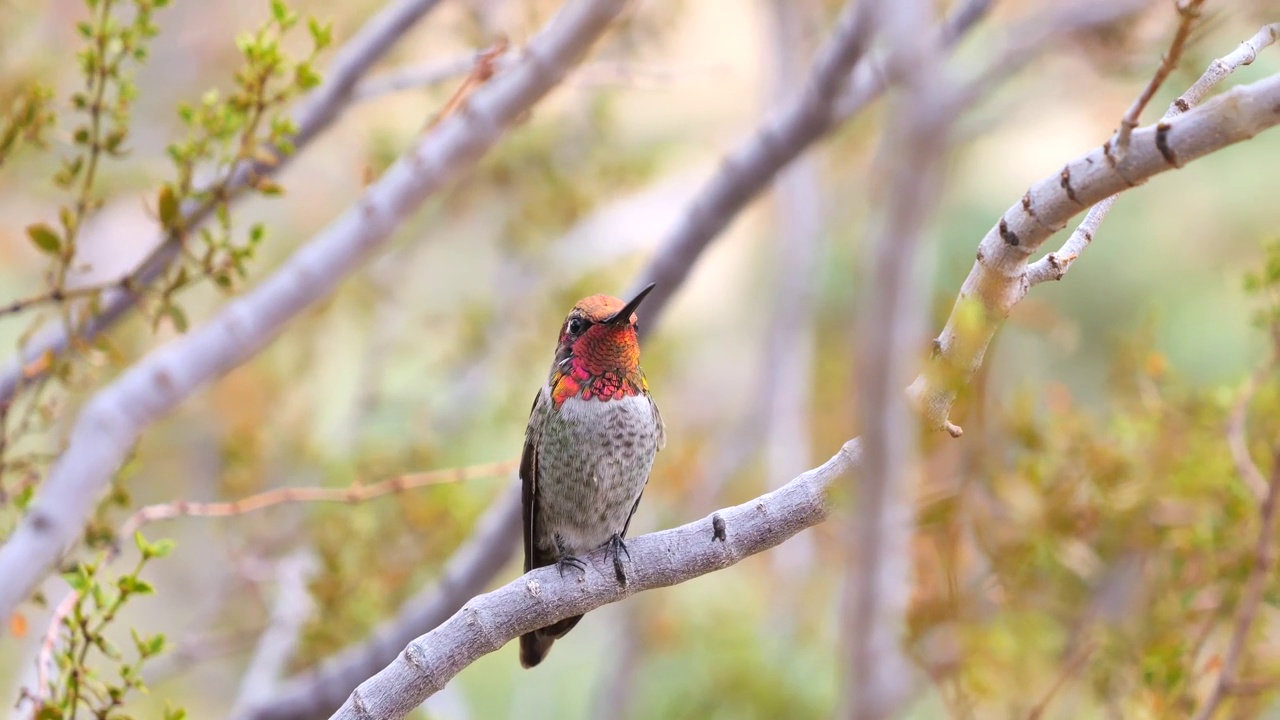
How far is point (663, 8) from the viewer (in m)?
4.88

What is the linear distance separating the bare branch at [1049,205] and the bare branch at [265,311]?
4.12ft

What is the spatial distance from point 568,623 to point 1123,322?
736 cm

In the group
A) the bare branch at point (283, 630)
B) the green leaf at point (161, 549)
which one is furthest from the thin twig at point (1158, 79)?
the bare branch at point (283, 630)

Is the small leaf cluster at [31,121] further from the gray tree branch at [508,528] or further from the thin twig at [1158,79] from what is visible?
the thin twig at [1158,79]

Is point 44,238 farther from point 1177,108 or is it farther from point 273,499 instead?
point 1177,108

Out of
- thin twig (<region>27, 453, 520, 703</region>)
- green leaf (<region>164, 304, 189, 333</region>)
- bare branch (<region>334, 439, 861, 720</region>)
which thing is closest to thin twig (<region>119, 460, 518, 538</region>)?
thin twig (<region>27, 453, 520, 703</region>)

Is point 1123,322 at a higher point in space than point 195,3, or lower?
lower

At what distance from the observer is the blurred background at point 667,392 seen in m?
3.02

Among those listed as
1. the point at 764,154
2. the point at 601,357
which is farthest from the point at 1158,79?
the point at 764,154

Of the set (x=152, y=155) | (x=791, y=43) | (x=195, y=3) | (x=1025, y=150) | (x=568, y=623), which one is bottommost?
(x=568, y=623)

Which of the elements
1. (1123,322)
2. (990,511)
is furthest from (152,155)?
(1123,322)

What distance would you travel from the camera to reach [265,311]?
257 centimetres

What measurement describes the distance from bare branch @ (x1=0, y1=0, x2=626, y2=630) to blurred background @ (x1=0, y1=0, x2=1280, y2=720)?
140 mm

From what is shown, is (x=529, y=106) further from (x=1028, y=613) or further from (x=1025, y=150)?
(x=1025, y=150)
